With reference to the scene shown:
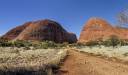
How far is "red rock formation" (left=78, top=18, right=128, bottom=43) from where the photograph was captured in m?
139

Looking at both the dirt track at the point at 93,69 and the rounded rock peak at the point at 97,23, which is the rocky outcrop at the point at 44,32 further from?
the dirt track at the point at 93,69

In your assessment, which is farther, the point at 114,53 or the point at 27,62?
the point at 114,53

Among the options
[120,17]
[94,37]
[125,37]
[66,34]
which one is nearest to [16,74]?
[120,17]

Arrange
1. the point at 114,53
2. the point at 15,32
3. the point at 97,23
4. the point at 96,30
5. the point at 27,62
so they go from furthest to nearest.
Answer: the point at 15,32, the point at 97,23, the point at 96,30, the point at 114,53, the point at 27,62

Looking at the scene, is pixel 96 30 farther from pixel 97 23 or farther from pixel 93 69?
pixel 93 69

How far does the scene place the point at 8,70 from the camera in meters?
14.8

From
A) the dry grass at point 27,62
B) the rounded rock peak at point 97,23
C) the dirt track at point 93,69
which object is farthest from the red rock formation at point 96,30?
the dirt track at point 93,69

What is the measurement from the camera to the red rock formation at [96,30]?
5477 inches

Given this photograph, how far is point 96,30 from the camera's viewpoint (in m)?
147

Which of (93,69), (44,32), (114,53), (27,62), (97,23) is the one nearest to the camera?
(93,69)

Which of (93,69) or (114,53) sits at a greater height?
(114,53)

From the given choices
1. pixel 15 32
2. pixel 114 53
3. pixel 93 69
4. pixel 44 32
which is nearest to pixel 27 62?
pixel 93 69

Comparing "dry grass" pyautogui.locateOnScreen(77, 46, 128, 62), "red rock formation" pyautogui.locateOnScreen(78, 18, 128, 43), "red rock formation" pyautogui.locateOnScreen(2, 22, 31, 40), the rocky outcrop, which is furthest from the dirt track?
"red rock formation" pyautogui.locateOnScreen(2, 22, 31, 40)

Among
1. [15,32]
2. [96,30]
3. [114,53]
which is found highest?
[15,32]
